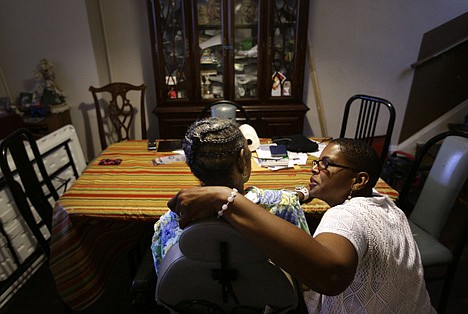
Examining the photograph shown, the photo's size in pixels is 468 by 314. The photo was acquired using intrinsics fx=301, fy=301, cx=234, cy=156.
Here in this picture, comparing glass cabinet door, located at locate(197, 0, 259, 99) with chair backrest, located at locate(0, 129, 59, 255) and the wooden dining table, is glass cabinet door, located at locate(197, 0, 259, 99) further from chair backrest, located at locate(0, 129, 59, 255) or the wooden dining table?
chair backrest, located at locate(0, 129, 59, 255)

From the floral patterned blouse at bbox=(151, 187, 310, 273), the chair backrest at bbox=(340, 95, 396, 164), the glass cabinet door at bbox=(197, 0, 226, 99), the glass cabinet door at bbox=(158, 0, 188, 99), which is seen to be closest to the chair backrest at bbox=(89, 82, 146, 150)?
the glass cabinet door at bbox=(158, 0, 188, 99)

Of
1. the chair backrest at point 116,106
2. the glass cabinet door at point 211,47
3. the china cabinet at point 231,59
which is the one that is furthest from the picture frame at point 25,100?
the glass cabinet door at point 211,47

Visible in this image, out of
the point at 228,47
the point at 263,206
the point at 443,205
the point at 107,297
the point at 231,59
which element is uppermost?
the point at 228,47

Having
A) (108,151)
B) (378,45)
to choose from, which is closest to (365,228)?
(108,151)

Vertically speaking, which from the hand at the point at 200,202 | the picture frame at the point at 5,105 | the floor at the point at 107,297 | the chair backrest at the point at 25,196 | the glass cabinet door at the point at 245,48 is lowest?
the floor at the point at 107,297

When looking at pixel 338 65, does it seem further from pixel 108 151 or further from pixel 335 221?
pixel 335 221

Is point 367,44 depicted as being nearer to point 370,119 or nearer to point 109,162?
point 370,119

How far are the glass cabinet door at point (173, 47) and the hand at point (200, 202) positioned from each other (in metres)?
2.25

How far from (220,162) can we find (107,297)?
4.47 feet

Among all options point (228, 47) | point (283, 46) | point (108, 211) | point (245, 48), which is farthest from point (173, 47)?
point (108, 211)

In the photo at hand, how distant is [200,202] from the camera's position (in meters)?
0.64

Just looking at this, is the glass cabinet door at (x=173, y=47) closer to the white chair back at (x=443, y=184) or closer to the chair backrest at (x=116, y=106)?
the chair backrest at (x=116, y=106)

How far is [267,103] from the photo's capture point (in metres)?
2.84

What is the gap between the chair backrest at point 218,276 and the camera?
0.67 metres
